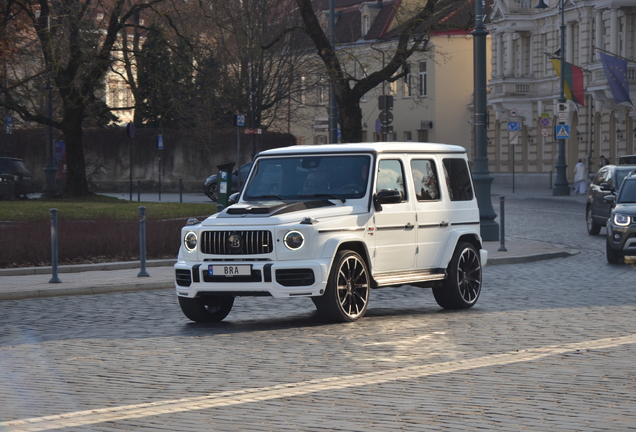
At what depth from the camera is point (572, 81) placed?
49.9m

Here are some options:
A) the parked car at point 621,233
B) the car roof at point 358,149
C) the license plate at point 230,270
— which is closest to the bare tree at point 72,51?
the parked car at point 621,233

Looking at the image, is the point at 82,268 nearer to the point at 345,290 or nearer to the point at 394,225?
the point at 394,225

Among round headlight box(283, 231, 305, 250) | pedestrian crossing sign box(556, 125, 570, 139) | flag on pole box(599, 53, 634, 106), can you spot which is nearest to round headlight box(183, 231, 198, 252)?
round headlight box(283, 231, 305, 250)

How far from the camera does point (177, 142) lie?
55.9 meters

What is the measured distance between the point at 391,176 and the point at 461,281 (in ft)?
4.89

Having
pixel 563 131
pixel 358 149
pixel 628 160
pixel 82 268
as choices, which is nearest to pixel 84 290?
pixel 82 268

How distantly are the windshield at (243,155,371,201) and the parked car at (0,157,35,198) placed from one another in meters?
31.6

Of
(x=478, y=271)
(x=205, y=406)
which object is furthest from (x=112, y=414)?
(x=478, y=271)

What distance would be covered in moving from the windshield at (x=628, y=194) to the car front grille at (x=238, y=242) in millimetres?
11003

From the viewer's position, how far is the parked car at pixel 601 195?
2553 centimetres

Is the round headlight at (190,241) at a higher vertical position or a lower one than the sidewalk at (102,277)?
higher

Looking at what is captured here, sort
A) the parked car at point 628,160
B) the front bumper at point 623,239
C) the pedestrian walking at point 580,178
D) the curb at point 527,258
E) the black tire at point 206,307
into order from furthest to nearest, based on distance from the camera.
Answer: the pedestrian walking at point 580,178 < the parked car at point 628,160 < the curb at point 527,258 < the front bumper at point 623,239 < the black tire at point 206,307

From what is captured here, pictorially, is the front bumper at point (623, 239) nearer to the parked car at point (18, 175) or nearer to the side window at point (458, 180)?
the side window at point (458, 180)

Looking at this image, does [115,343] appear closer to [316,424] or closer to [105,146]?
[316,424]
